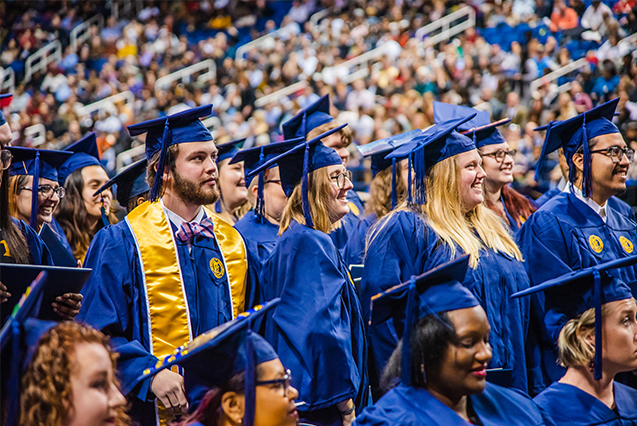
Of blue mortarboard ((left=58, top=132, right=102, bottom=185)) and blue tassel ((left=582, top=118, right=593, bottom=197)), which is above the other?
blue mortarboard ((left=58, top=132, right=102, bottom=185))

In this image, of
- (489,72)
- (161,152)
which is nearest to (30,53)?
(489,72)

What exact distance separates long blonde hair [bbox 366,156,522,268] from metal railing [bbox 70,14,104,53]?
52.0 ft

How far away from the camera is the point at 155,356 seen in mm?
2818

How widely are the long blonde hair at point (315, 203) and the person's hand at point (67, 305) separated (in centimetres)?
111

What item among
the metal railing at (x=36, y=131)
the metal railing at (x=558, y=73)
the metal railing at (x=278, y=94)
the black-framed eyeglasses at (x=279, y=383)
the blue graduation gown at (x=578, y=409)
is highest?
the metal railing at (x=278, y=94)

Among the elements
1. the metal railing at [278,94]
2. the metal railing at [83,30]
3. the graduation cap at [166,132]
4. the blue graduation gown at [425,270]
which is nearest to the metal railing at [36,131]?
the metal railing at [83,30]

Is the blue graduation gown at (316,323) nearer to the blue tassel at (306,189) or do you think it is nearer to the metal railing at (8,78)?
the blue tassel at (306,189)

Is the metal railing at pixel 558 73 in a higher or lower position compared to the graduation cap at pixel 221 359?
higher

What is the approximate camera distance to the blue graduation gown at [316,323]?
2.99m

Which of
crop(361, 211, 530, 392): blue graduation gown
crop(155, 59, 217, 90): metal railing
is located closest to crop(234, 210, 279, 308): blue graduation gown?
crop(361, 211, 530, 392): blue graduation gown

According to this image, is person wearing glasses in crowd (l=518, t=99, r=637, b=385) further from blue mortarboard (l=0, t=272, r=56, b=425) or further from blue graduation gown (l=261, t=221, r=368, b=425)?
blue mortarboard (l=0, t=272, r=56, b=425)

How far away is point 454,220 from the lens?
3357 millimetres

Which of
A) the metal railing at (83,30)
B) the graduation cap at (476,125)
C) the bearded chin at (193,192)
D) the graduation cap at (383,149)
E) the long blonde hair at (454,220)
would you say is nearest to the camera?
the bearded chin at (193,192)

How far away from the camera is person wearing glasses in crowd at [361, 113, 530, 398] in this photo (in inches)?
126
